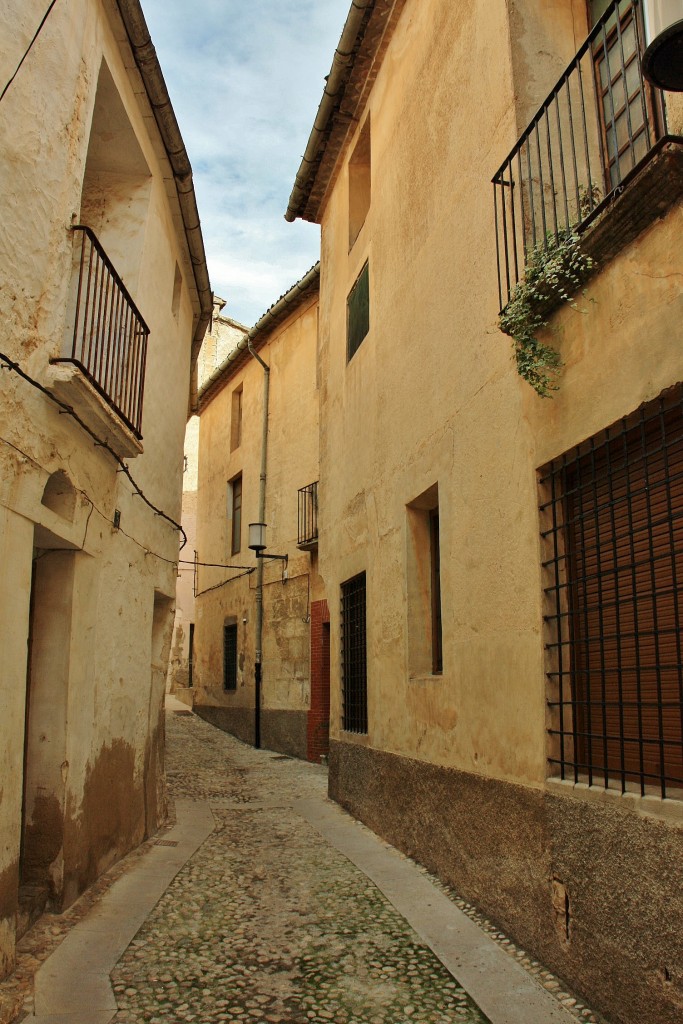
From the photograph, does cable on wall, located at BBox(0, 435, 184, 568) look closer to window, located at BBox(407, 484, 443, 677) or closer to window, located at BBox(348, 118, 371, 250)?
window, located at BBox(407, 484, 443, 677)

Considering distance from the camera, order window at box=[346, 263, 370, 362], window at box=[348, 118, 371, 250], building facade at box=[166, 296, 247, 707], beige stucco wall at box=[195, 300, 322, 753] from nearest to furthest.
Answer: window at box=[346, 263, 370, 362], window at box=[348, 118, 371, 250], beige stucco wall at box=[195, 300, 322, 753], building facade at box=[166, 296, 247, 707]

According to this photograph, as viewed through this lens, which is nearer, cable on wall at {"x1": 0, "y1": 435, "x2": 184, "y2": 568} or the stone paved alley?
the stone paved alley

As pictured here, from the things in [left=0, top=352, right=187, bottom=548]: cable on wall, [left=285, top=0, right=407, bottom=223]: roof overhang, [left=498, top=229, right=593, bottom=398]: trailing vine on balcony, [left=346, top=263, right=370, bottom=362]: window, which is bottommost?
[left=0, top=352, right=187, bottom=548]: cable on wall

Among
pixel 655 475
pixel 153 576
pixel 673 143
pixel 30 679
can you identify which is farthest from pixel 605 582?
pixel 153 576

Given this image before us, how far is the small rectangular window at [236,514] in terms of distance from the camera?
1761 cm

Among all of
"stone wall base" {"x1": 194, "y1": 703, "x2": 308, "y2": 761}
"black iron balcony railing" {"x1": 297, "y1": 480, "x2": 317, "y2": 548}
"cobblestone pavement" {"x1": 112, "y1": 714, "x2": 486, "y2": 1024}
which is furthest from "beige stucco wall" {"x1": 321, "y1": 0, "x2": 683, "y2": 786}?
"stone wall base" {"x1": 194, "y1": 703, "x2": 308, "y2": 761}

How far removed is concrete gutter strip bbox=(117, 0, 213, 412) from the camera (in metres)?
5.98

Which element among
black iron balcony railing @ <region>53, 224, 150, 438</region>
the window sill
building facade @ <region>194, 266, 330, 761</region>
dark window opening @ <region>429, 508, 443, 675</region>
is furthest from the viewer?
building facade @ <region>194, 266, 330, 761</region>

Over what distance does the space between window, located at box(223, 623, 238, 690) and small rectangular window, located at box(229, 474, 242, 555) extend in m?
1.70

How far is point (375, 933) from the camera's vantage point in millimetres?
4672

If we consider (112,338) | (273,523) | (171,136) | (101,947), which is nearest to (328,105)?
(171,136)

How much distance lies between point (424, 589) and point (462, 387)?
73.1 inches

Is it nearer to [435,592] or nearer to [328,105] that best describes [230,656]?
[435,592]

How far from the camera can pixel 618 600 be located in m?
3.75
